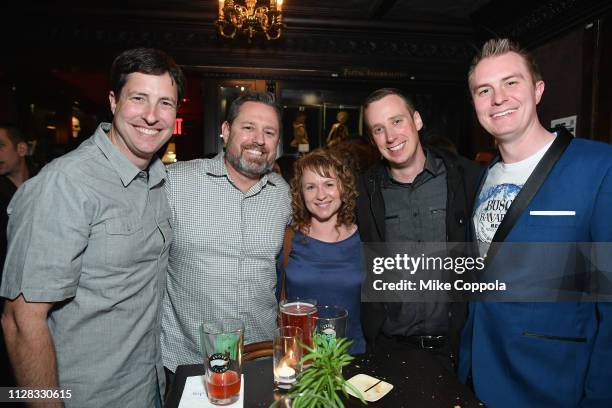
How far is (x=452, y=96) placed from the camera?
21.1ft

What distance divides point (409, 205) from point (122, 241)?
151 cm

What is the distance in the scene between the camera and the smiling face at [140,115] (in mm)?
1661

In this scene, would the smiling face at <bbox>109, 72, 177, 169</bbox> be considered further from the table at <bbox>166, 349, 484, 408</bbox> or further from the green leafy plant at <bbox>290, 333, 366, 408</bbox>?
the green leafy plant at <bbox>290, 333, 366, 408</bbox>

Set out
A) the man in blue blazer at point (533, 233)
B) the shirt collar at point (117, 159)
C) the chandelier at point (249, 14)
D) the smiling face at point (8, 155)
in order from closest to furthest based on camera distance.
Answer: the man in blue blazer at point (533, 233)
the shirt collar at point (117, 159)
the smiling face at point (8, 155)
the chandelier at point (249, 14)

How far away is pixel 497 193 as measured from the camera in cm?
183

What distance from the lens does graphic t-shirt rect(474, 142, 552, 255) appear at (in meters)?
1.75

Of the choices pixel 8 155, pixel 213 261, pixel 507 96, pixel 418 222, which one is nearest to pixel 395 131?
pixel 418 222

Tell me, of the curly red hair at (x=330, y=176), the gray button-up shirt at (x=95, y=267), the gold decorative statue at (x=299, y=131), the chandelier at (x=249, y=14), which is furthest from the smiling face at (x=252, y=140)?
the gold decorative statue at (x=299, y=131)

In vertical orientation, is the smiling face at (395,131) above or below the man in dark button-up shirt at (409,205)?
above

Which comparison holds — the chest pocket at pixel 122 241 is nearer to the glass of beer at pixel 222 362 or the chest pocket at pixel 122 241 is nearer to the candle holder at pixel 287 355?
the glass of beer at pixel 222 362

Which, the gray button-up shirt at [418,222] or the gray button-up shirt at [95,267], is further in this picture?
the gray button-up shirt at [418,222]

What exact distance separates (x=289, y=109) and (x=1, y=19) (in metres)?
A: 4.04

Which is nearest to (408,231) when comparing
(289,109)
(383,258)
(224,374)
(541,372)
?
(383,258)

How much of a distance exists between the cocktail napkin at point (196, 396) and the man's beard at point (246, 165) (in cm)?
112
